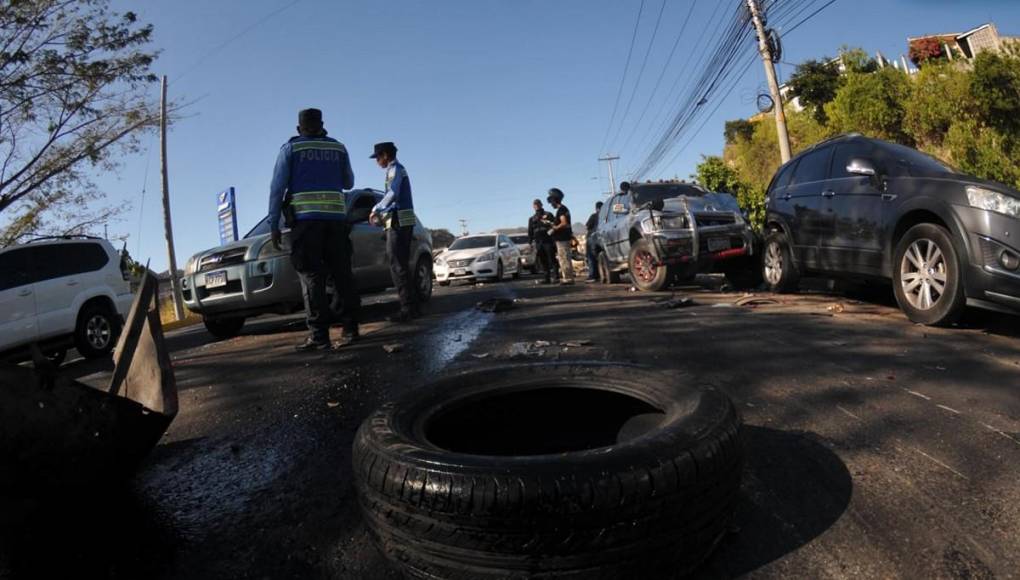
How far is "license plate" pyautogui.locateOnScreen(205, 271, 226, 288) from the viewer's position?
6.50m

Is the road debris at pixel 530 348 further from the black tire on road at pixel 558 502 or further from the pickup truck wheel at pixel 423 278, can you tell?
the pickup truck wheel at pixel 423 278

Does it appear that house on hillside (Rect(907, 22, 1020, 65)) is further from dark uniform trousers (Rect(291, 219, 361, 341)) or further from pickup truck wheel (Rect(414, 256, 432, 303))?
dark uniform trousers (Rect(291, 219, 361, 341))

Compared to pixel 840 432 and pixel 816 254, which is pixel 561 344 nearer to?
pixel 840 432

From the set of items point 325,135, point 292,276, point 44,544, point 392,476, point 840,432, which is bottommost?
point 840,432

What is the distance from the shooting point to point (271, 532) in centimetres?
191

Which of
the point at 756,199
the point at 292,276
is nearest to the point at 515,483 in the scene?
the point at 292,276

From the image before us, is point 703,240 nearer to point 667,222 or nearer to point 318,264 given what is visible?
point 667,222

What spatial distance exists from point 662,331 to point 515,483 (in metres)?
3.73

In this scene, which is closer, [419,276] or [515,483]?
[515,483]

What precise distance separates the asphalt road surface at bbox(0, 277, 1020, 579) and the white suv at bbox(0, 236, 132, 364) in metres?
4.08

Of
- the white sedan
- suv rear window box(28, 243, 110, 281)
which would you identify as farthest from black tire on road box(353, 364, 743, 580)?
the white sedan

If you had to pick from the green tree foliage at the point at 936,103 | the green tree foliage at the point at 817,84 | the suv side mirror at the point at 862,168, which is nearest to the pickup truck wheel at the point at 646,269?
the suv side mirror at the point at 862,168

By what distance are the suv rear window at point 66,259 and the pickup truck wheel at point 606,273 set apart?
798cm

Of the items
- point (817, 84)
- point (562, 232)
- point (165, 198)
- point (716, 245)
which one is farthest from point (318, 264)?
point (817, 84)
